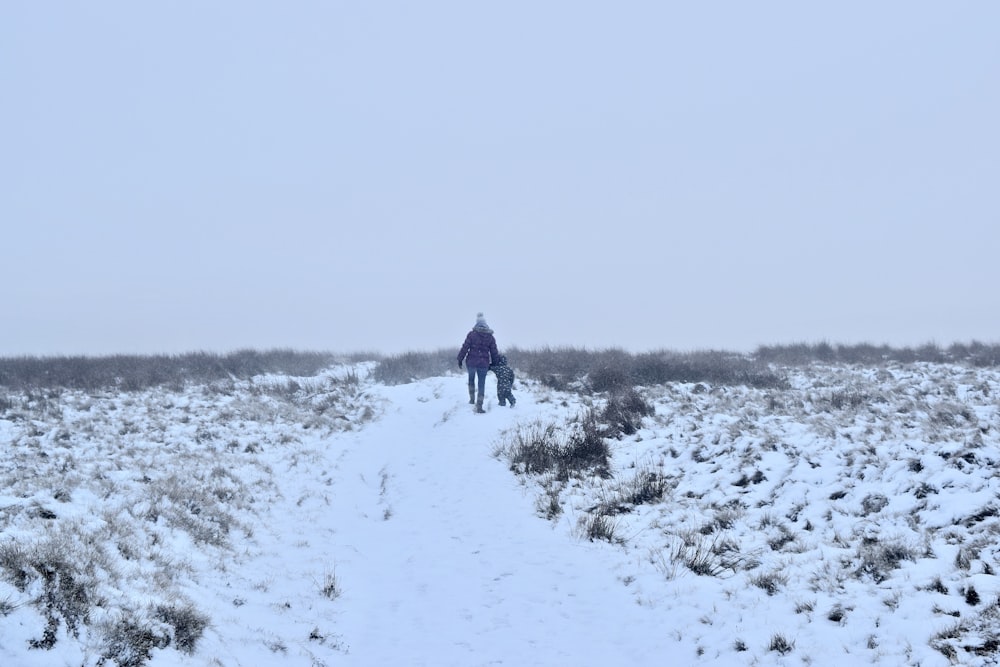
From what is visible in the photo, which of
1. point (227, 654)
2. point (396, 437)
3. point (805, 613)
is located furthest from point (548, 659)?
point (396, 437)

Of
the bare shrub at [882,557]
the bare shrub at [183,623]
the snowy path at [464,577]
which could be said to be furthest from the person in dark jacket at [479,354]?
the bare shrub at [183,623]

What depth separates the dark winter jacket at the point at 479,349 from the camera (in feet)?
56.1

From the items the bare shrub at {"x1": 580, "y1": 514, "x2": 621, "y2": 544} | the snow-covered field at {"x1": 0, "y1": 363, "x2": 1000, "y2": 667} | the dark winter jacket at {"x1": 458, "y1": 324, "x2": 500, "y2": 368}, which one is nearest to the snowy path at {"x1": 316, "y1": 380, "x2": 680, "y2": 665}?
the snow-covered field at {"x1": 0, "y1": 363, "x2": 1000, "y2": 667}

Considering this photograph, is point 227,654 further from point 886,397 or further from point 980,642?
point 886,397

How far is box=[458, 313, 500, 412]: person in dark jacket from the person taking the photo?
55.9ft

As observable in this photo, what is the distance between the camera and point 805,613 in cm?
569

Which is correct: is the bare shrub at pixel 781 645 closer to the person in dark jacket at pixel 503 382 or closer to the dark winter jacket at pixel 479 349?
the person in dark jacket at pixel 503 382

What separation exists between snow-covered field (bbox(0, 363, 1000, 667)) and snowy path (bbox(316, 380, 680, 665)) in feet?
0.12

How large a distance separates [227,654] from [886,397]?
1316cm

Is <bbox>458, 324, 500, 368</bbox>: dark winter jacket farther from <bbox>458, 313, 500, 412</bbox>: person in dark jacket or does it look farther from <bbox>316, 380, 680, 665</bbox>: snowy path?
<bbox>316, 380, 680, 665</bbox>: snowy path

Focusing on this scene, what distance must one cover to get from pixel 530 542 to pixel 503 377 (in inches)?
338

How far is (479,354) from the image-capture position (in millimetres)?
17203

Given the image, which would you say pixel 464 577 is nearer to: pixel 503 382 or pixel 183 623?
pixel 183 623

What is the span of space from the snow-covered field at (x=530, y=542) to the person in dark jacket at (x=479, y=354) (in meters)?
3.02
